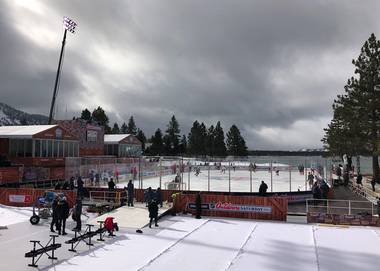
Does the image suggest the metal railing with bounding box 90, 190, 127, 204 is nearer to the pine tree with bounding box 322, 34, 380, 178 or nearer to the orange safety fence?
the orange safety fence

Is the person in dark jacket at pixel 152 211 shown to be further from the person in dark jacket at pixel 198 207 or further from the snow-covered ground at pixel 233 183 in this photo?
the snow-covered ground at pixel 233 183

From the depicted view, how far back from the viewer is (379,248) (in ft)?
53.5

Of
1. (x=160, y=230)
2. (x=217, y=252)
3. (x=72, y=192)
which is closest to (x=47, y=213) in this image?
(x=72, y=192)

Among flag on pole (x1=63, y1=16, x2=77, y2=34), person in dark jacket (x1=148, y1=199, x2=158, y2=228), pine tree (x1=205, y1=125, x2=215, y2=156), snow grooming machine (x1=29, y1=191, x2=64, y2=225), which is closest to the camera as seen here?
person in dark jacket (x1=148, y1=199, x2=158, y2=228)

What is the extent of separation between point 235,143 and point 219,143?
21.5 ft

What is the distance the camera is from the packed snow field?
13305 millimetres

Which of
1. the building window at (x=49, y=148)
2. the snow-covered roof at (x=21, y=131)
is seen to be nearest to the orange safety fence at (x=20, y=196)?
the snow-covered roof at (x=21, y=131)

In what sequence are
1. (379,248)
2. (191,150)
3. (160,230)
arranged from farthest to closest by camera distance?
(191,150), (160,230), (379,248)

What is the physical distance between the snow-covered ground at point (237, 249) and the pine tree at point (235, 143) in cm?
12263

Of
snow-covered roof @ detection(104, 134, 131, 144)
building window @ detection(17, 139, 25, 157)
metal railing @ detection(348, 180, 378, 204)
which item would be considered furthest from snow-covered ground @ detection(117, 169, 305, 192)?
snow-covered roof @ detection(104, 134, 131, 144)

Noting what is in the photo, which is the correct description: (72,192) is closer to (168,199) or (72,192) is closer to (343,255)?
(168,199)

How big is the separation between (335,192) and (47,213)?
84.2 ft

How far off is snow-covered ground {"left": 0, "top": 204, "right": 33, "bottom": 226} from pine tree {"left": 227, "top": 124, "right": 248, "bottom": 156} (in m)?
121

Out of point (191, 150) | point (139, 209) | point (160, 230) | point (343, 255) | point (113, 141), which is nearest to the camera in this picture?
point (343, 255)
